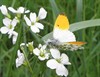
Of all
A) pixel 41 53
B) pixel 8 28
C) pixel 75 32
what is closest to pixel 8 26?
pixel 8 28

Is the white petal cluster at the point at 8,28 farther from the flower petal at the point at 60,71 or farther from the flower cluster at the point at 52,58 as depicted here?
the flower petal at the point at 60,71

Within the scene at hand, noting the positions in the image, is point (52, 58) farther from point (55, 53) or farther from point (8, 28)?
point (8, 28)

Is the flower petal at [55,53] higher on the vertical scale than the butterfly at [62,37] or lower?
lower

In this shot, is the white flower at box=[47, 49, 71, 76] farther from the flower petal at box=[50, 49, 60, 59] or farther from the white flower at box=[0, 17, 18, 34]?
the white flower at box=[0, 17, 18, 34]

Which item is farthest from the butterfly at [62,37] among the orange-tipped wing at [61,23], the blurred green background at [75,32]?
the blurred green background at [75,32]

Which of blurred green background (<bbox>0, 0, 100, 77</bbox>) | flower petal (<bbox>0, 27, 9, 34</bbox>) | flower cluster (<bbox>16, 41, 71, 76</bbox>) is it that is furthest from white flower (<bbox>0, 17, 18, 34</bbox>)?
blurred green background (<bbox>0, 0, 100, 77</bbox>)

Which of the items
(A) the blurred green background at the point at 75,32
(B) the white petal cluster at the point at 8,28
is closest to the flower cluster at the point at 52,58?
(B) the white petal cluster at the point at 8,28

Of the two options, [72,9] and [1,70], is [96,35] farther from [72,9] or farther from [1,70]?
[1,70]

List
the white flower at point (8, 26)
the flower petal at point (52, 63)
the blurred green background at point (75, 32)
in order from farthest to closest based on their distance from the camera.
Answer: the blurred green background at point (75, 32)
the white flower at point (8, 26)
the flower petal at point (52, 63)

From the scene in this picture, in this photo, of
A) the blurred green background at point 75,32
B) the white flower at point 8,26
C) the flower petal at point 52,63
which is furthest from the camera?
the blurred green background at point 75,32

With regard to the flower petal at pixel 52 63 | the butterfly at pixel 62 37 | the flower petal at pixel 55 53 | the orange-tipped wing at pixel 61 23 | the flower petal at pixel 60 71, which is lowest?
the flower petal at pixel 60 71

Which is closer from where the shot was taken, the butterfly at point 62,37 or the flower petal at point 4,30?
the butterfly at point 62,37
